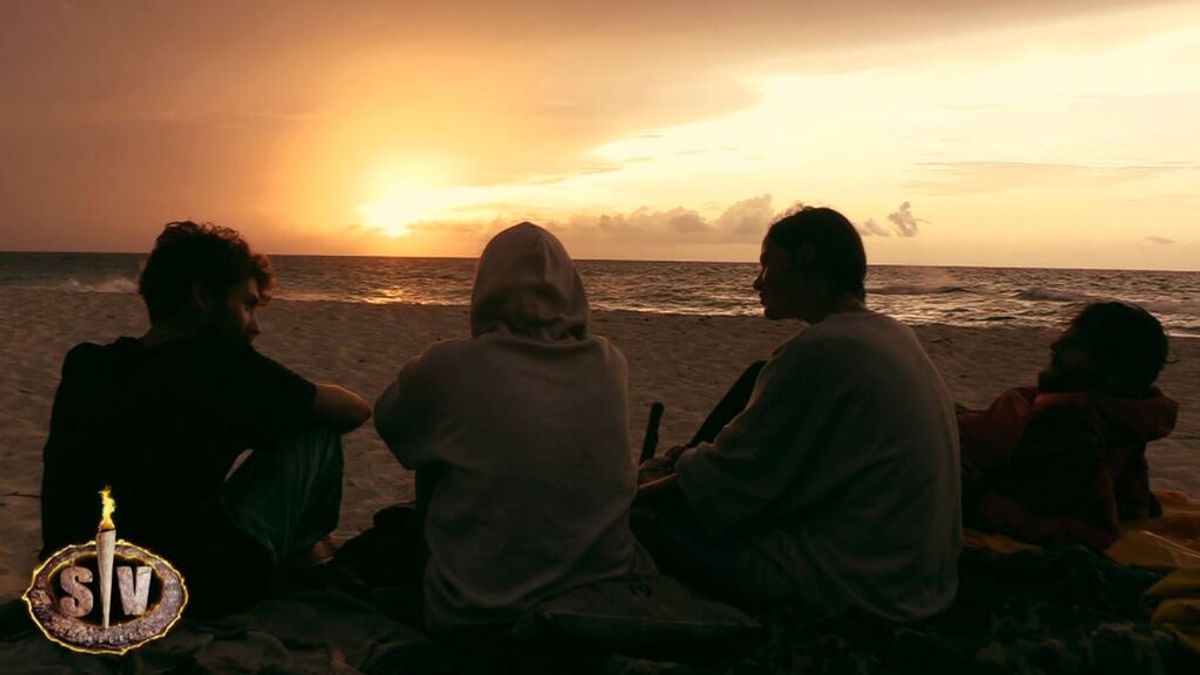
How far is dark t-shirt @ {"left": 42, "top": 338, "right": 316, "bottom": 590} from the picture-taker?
2.84 metres

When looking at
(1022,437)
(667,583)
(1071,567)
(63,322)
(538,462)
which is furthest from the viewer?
(63,322)

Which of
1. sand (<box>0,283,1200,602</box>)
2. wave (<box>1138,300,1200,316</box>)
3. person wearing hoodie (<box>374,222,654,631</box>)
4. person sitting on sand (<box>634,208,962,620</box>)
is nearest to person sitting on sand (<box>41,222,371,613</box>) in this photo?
person wearing hoodie (<box>374,222,654,631</box>)

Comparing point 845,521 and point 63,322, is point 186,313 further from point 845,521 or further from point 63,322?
point 63,322

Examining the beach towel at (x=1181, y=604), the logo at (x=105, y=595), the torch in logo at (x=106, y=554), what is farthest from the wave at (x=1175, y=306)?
the torch in logo at (x=106, y=554)

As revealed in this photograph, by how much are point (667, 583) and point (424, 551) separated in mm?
797

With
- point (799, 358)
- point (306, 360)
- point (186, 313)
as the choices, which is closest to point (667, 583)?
point (799, 358)

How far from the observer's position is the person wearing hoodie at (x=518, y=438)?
8.67 feet

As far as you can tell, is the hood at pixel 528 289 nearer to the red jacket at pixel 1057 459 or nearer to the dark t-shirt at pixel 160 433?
the dark t-shirt at pixel 160 433

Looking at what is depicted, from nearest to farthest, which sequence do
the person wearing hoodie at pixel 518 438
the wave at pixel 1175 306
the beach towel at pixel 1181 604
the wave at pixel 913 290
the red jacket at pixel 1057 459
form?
the person wearing hoodie at pixel 518 438 → the beach towel at pixel 1181 604 → the red jacket at pixel 1057 459 → the wave at pixel 1175 306 → the wave at pixel 913 290

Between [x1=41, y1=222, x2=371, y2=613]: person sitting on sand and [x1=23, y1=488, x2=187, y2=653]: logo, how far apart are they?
0.10m

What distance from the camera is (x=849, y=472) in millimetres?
2725

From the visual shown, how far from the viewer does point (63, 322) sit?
13039 mm

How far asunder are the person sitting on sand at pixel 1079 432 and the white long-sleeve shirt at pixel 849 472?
732 mm

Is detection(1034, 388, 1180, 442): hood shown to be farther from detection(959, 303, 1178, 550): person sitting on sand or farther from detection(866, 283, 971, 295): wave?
detection(866, 283, 971, 295): wave
